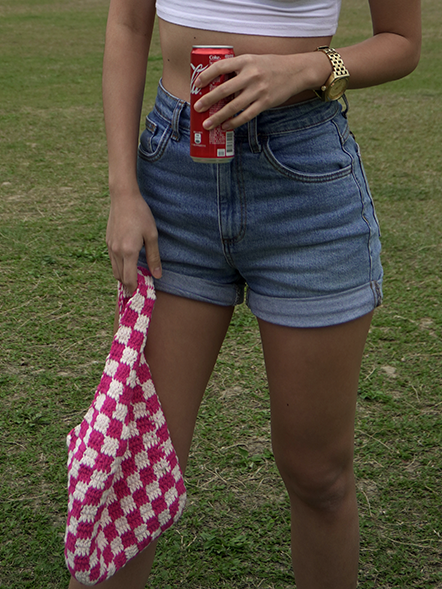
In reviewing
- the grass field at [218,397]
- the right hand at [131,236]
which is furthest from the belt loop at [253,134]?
the grass field at [218,397]

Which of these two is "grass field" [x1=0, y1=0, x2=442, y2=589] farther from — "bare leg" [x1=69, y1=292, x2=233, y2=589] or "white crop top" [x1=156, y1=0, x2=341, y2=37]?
"white crop top" [x1=156, y1=0, x2=341, y2=37]

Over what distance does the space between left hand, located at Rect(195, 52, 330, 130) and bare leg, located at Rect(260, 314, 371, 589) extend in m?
0.43

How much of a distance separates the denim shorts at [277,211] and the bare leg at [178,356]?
7 cm

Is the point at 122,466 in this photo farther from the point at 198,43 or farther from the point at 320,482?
the point at 198,43

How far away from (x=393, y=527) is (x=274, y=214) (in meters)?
1.44

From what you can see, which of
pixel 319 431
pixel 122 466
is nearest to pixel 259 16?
pixel 319 431

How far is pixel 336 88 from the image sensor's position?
1.32 metres

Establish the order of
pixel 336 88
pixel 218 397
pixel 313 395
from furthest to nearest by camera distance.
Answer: pixel 218 397, pixel 313 395, pixel 336 88

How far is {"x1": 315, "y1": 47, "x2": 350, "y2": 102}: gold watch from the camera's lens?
131 centimetres

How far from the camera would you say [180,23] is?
135 cm

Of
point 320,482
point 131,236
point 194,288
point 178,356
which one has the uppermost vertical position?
point 131,236

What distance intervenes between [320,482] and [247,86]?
0.82 m

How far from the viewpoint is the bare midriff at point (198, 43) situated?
1311 mm

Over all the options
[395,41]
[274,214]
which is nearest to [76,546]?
[274,214]
